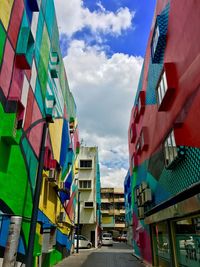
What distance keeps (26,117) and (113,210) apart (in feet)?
209

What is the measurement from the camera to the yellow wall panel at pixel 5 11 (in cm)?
812

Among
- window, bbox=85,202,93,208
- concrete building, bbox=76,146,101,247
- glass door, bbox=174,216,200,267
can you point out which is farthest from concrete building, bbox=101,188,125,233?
A: glass door, bbox=174,216,200,267

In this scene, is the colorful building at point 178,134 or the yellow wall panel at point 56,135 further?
the yellow wall panel at point 56,135

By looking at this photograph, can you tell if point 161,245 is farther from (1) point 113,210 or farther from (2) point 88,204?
(1) point 113,210

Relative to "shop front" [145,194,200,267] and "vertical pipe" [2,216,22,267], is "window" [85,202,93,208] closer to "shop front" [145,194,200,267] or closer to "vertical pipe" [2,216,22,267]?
"shop front" [145,194,200,267]

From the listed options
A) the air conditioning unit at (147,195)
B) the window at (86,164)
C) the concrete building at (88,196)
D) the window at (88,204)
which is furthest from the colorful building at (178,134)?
the window at (86,164)

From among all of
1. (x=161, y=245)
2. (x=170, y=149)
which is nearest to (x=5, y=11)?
(x=170, y=149)

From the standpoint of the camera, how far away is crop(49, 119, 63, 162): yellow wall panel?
15.3m

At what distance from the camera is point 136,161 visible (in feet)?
72.9

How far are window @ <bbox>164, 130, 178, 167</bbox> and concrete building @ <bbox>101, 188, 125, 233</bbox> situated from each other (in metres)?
60.6

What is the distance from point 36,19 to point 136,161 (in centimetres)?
1421

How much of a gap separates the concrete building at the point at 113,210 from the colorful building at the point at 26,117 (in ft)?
178

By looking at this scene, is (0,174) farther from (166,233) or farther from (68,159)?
(68,159)

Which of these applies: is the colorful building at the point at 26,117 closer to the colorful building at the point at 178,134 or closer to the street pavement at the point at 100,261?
the street pavement at the point at 100,261
